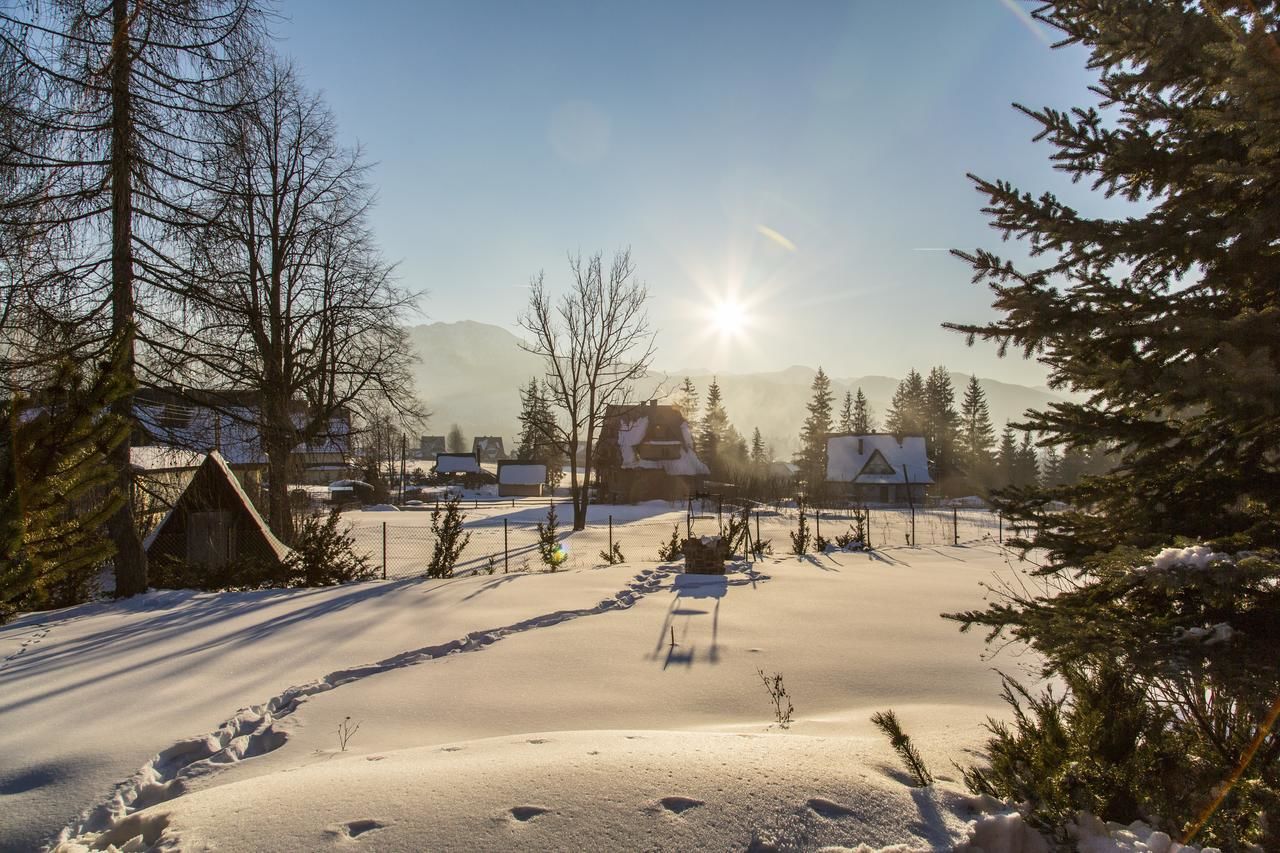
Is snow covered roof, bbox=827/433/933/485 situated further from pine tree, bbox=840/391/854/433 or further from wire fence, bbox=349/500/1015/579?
pine tree, bbox=840/391/854/433

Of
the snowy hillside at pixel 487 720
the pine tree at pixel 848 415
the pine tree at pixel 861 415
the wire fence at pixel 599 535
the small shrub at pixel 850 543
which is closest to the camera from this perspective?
the snowy hillside at pixel 487 720

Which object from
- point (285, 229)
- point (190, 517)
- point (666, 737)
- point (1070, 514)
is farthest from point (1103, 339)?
point (285, 229)

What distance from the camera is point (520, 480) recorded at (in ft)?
206

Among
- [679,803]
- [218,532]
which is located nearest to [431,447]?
[218,532]

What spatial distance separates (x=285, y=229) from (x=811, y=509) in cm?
3294

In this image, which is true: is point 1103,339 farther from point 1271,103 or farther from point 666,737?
point 666,737

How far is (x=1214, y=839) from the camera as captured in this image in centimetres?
Result: 286

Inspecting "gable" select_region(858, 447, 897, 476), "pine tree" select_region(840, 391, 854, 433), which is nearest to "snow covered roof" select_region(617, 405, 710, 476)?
"gable" select_region(858, 447, 897, 476)

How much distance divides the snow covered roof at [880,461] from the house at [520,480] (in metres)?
27.5

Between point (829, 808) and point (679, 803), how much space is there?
723mm

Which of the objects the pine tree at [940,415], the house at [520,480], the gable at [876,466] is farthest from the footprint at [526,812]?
the pine tree at [940,415]

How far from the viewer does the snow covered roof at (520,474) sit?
2472 inches

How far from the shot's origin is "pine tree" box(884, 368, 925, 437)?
6894cm

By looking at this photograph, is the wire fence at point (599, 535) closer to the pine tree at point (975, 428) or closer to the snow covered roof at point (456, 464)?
the pine tree at point (975, 428)
